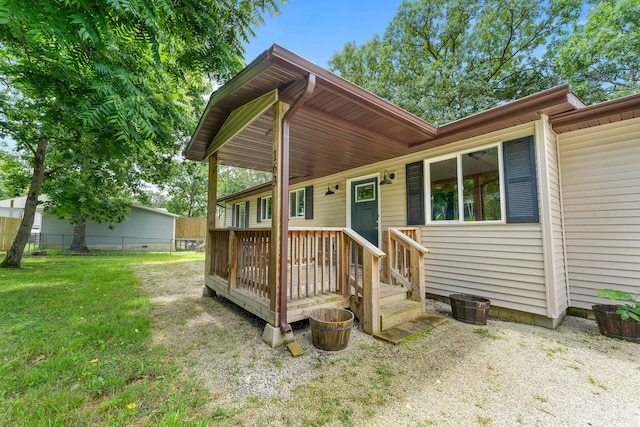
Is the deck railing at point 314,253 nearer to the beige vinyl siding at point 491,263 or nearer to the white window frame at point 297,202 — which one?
the beige vinyl siding at point 491,263

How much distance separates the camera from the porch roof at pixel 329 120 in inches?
107

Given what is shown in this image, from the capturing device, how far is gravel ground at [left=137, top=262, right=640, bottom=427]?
1814 millimetres

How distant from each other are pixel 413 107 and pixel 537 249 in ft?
31.0

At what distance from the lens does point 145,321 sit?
11.5ft

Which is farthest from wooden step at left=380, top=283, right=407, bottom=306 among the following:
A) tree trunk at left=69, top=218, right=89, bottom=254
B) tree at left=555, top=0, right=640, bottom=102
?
tree trunk at left=69, top=218, right=89, bottom=254

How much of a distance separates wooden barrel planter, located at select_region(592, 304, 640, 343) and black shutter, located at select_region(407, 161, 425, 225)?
8.29ft

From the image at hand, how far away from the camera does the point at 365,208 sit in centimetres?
605

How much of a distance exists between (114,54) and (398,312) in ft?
19.5

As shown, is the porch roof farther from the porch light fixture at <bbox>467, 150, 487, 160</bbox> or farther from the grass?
the grass

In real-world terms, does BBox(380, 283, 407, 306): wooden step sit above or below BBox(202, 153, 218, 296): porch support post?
below

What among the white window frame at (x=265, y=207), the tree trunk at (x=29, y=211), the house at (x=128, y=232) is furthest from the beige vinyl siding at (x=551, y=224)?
the house at (x=128, y=232)

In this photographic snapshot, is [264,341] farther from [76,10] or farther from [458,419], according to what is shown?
[76,10]

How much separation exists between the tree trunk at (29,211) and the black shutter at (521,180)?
11584mm

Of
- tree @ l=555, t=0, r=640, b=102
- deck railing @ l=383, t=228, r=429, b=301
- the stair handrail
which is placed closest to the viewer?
the stair handrail
